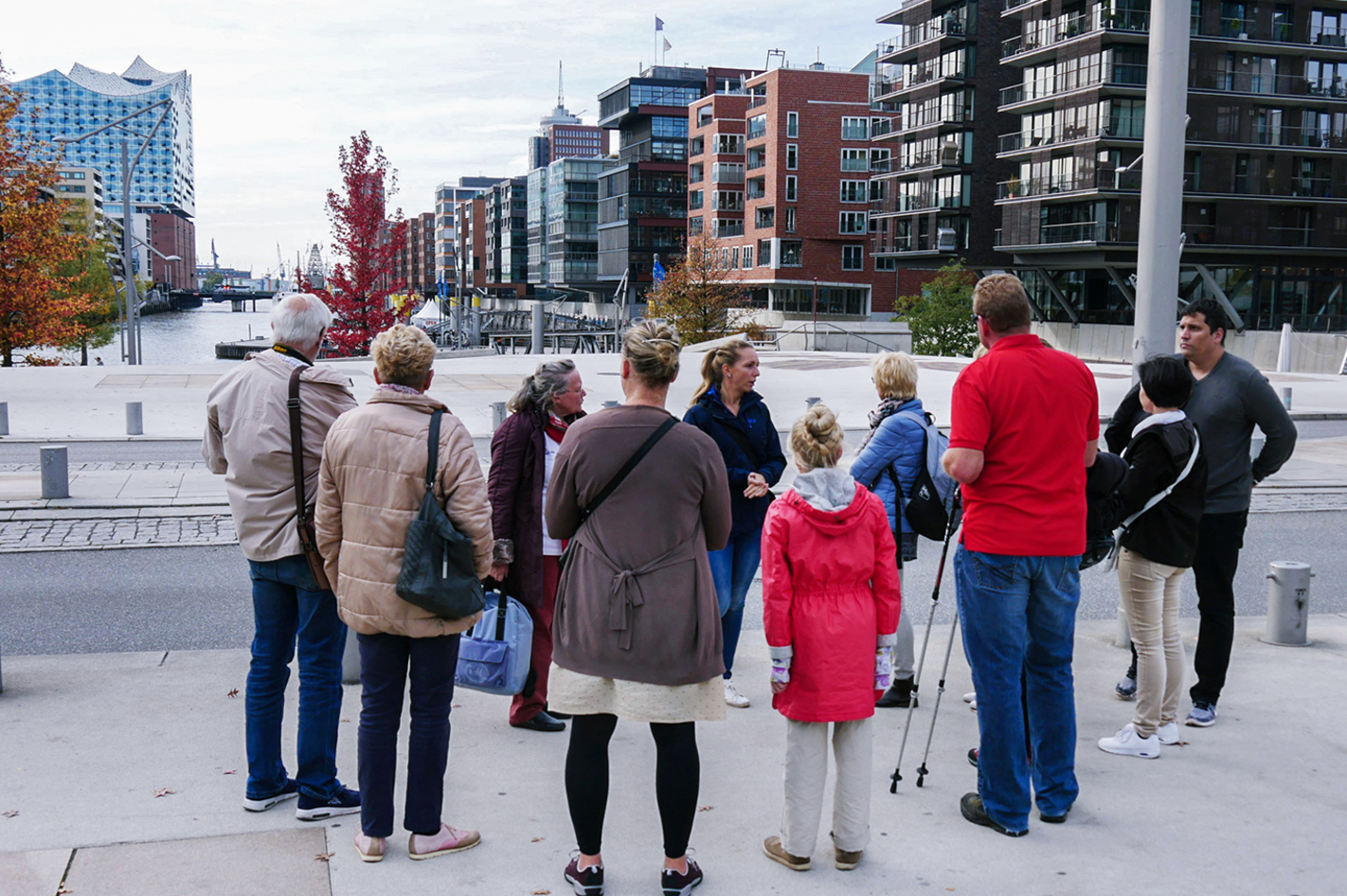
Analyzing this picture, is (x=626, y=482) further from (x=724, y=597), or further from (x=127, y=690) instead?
(x=127, y=690)

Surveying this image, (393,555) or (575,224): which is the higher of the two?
(575,224)

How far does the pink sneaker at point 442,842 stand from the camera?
425 cm

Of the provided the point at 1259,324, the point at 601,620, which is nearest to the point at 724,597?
the point at 601,620

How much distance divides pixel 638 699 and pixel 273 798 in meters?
1.90

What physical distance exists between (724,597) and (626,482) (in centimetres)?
236

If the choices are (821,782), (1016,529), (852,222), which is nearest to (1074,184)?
(852,222)

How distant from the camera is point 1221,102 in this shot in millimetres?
51906

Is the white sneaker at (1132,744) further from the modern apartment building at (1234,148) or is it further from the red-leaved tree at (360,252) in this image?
the modern apartment building at (1234,148)

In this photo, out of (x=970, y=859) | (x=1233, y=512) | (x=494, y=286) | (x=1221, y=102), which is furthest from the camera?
(x=494, y=286)

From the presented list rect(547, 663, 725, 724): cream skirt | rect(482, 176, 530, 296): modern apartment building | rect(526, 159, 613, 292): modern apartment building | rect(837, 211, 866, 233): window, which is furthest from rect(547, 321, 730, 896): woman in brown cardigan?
rect(482, 176, 530, 296): modern apartment building

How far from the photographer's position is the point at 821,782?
4.15 meters

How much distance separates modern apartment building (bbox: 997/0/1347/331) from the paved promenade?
168ft

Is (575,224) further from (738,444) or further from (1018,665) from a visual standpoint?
(1018,665)

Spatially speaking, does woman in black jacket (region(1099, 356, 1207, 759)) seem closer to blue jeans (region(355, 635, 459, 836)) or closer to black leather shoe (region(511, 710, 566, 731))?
black leather shoe (region(511, 710, 566, 731))
